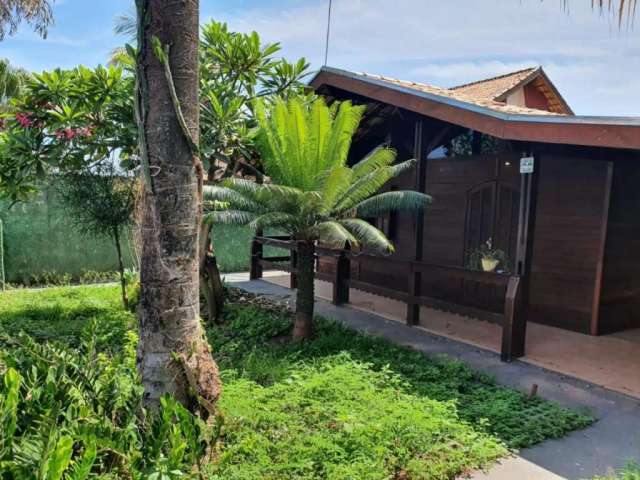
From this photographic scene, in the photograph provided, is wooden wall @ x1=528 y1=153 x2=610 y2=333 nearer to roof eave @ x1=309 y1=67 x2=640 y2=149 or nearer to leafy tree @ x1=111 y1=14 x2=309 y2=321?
roof eave @ x1=309 y1=67 x2=640 y2=149

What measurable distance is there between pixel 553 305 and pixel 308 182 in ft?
13.3

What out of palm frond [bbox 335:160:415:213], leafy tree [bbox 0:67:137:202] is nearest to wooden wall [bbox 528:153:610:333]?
palm frond [bbox 335:160:415:213]

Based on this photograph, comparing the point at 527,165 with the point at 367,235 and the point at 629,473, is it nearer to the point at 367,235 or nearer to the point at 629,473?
the point at 367,235

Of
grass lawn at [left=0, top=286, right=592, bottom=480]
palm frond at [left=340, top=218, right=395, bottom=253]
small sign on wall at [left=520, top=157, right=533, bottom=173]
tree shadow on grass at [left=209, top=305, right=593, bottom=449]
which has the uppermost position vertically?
small sign on wall at [left=520, top=157, right=533, bottom=173]

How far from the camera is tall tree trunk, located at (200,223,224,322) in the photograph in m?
7.19

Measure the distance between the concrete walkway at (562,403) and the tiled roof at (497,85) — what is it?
743 cm

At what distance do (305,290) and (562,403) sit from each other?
10.0 feet

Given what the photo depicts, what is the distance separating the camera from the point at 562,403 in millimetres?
4285

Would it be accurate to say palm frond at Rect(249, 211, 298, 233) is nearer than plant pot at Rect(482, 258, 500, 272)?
Yes

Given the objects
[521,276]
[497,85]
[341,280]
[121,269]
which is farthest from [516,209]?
[497,85]

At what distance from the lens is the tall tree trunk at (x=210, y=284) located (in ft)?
23.6

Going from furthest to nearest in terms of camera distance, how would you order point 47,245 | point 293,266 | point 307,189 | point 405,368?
point 47,245
point 293,266
point 307,189
point 405,368

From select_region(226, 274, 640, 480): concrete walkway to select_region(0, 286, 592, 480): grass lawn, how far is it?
14cm

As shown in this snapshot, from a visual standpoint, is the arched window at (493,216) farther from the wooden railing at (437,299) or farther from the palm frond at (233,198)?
the palm frond at (233,198)
